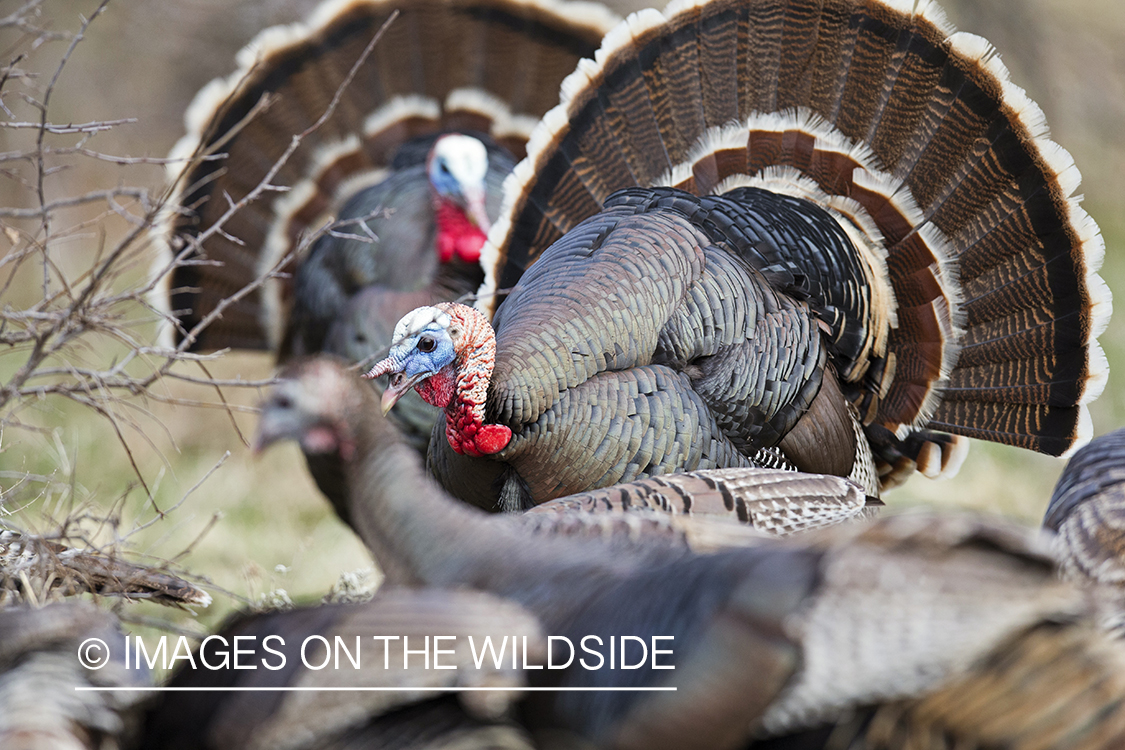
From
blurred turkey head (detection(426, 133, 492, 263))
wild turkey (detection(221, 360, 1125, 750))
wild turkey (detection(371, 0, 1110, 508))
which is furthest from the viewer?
blurred turkey head (detection(426, 133, 492, 263))

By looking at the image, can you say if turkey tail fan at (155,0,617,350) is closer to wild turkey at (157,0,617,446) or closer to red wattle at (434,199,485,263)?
wild turkey at (157,0,617,446)

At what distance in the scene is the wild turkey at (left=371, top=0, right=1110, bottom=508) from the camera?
122 inches

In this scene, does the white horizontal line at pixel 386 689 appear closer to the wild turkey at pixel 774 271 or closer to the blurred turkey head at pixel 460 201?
the wild turkey at pixel 774 271

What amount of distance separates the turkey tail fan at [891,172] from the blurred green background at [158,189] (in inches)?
69.0

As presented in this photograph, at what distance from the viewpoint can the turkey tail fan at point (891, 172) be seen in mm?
3500

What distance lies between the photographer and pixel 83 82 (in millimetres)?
7848

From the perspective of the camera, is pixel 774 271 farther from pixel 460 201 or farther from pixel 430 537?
pixel 430 537

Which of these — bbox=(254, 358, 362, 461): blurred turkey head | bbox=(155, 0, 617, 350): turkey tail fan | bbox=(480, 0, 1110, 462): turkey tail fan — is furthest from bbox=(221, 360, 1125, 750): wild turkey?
bbox=(155, 0, 617, 350): turkey tail fan

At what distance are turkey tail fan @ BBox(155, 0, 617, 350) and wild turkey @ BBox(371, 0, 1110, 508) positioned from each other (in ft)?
3.69

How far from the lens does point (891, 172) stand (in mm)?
3746

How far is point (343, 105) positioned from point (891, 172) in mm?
2739

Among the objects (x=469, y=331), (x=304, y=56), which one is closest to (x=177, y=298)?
(x=304, y=56)

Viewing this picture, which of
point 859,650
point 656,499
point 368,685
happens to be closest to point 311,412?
point 368,685

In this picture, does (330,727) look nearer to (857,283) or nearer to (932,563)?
(932,563)
